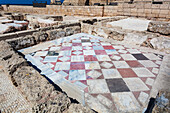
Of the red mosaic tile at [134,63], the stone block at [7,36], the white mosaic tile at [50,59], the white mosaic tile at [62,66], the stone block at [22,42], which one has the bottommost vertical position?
the white mosaic tile at [62,66]

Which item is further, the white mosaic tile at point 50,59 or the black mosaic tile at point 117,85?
the white mosaic tile at point 50,59

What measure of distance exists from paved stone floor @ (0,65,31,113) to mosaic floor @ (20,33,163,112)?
0.67 m

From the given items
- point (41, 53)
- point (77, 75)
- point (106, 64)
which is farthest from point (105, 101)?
point (41, 53)

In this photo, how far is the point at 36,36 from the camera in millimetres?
3992

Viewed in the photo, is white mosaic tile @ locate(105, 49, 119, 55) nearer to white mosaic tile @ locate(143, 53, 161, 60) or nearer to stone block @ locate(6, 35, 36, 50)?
white mosaic tile @ locate(143, 53, 161, 60)

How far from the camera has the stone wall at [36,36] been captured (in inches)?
141

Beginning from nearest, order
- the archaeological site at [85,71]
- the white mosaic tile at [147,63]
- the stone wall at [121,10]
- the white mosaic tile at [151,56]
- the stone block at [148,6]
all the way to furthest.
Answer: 1. the archaeological site at [85,71]
2. the white mosaic tile at [147,63]
3. the white mosaic tile at [151,56]
4. the stone wall at [121,10]
5. the stone block at [148,6]

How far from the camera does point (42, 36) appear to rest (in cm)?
416

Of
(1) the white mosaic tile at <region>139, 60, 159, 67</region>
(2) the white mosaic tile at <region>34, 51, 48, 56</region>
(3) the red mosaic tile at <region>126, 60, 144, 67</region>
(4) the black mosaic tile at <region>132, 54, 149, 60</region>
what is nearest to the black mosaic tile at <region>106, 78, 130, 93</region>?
(3) the red mosaic tile at <region>126, 60, 144, 67</region>

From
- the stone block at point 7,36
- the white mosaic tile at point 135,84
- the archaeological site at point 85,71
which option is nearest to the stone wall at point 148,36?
the archaeological site at point 85,71

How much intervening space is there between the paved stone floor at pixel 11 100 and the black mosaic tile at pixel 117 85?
1397mm

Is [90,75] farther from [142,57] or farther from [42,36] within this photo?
[42,36]

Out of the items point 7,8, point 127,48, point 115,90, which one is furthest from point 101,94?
point 7,8

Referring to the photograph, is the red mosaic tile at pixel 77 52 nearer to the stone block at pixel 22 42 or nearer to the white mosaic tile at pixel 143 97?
the stone block at pixel 22 42
